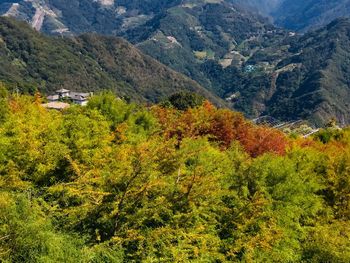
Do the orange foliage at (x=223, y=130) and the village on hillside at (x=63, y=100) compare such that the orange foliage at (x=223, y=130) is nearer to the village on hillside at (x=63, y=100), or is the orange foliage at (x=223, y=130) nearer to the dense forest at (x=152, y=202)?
the dense forest at (x=152, y=202)

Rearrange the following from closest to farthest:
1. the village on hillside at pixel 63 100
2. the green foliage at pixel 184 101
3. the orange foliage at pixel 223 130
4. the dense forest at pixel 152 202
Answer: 1. the dense forest at pixel 152 202
2. the orange foliage at pixel 223 130
3. the green foliage at pixel 184 101
4. the village on hillside at pixel 63 100

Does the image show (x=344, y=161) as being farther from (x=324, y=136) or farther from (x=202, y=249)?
(x=324, y=136)

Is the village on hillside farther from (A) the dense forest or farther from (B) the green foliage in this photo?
(A) the dense forest

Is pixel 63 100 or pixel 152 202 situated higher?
pixel 152 202

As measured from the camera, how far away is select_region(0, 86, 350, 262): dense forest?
18297mm

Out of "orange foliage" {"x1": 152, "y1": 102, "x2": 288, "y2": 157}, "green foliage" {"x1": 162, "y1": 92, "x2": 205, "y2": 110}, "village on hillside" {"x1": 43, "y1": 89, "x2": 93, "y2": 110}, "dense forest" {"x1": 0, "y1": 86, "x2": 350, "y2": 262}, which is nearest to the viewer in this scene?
"dense forest" {"x1": 0, "y1": 86, "x2": 350, "y2": 262}

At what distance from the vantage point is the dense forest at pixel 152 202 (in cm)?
1830

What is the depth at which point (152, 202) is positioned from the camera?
808 inches

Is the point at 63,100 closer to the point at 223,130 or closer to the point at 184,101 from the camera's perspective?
the point at 184,101

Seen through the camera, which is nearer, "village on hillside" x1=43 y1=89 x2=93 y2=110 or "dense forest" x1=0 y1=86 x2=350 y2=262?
"dense forest" x1=0 y1=86 x2=350 y2=262

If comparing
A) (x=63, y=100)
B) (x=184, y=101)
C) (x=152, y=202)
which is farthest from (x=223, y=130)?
(x=63, y=100)

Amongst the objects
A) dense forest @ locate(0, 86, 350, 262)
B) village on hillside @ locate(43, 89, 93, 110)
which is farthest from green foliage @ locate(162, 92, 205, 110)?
dense forest @ locate(0, 86, 350, 262)

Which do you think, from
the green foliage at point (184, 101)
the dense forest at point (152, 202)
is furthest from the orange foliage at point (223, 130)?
the green foliage at point (184, 101)

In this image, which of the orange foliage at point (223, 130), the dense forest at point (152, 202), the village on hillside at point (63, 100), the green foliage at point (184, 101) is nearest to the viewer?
the dense forest at point (152, 202)
